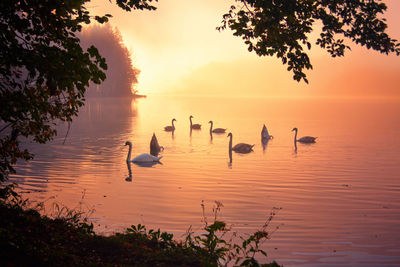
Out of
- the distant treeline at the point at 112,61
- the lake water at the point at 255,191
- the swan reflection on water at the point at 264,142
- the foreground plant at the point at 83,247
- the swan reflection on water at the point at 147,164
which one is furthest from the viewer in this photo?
the distant treeline at the point at 112,61

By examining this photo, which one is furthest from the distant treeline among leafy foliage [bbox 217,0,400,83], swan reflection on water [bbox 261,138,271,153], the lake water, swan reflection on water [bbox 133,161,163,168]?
leafy foliage [bbox 217,0,400,83]

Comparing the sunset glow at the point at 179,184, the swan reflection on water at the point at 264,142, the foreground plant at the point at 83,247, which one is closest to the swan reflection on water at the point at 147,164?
the sunset glow at the point at 179,184

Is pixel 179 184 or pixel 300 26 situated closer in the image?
pixel 300 26

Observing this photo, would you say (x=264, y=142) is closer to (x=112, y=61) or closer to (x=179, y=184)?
(x=179, y=184)

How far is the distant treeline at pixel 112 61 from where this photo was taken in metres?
133

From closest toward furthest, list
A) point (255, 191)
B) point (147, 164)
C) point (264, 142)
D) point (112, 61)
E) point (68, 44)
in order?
point (68, 44) < point (255, 191) < point (147, 164) < point (264, 142) < point (112, 61)

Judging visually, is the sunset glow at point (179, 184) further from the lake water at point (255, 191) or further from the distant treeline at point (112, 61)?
the distant treeline at point (112, 61)

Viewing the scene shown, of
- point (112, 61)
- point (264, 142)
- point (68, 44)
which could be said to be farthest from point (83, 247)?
point (112, 61)

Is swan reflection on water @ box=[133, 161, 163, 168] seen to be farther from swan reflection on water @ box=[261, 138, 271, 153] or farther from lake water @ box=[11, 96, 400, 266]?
swan reflection on water @ box=[261, 138, 271, 153]

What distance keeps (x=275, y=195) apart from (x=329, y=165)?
30.6ft

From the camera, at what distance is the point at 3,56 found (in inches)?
254

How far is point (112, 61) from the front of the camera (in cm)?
13350

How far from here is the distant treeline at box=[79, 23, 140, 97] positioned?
133 meters

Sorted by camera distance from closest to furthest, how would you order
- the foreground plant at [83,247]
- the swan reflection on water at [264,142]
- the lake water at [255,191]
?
1. the foreground plant at [83,247]
2. the lake water at [255,191]
3. the swan reflection on water at [264,142]
